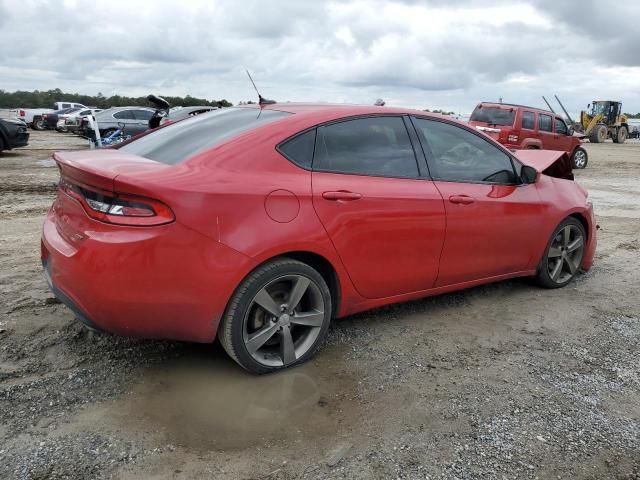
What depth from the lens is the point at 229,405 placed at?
292 cm

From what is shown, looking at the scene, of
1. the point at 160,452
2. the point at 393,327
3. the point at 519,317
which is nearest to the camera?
the point at 160,452

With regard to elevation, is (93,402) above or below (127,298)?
below

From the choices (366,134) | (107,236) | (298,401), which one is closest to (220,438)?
(298,401)

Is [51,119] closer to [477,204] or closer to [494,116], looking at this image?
[494,116]

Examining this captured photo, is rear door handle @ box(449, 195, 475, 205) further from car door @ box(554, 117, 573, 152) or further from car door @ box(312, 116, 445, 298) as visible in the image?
car door @ box(554, 117, 573, 152)

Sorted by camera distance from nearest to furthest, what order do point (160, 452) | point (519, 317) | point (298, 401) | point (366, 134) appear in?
point (160, 452)
point (298, 401)
point (366, 134)
point (519, 317)

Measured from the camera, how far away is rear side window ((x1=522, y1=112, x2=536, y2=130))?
15158 mm

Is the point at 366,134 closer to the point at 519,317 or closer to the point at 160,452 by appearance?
the point at 519,317

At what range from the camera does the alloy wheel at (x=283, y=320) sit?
313 cm

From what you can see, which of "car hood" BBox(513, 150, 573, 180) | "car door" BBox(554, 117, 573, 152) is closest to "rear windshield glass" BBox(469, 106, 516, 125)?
"car door" BBox(554, 117, 573, 152)

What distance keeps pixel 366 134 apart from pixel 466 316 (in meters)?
1.62

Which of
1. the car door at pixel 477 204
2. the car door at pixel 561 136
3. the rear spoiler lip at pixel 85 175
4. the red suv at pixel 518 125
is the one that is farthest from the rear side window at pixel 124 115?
the car door at pixel 477 204

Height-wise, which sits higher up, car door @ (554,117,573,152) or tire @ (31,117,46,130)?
car door @ (554,117,573,152)

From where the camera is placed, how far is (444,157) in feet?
13.2
